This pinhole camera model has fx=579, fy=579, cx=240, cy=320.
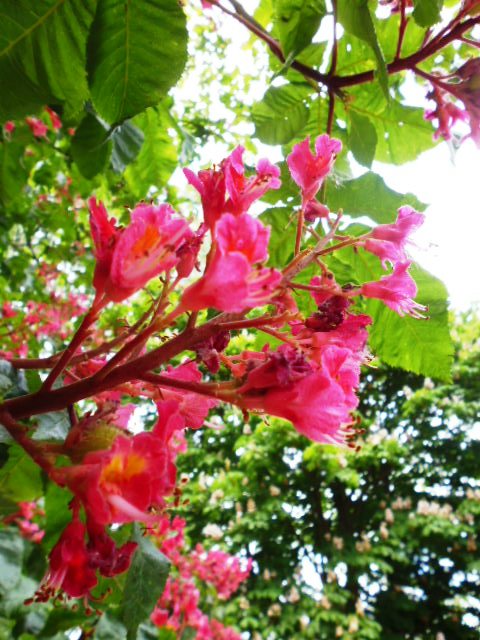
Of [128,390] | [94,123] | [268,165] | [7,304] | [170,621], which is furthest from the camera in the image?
[7,304]

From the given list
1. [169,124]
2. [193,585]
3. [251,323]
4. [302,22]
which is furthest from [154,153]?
[193,585]

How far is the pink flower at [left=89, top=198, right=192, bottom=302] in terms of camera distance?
0.61 metres

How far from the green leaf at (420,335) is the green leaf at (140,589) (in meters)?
0.62

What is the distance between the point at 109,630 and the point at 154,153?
1.28 m

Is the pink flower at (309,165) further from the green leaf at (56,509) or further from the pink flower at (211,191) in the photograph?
the green leaf at (56,509)

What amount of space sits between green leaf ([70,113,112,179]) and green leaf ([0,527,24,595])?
763 mm

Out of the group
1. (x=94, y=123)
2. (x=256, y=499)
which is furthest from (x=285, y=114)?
(x=256, y=499)

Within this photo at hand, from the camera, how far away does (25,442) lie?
0.61 metres

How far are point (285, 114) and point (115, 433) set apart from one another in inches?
42.8

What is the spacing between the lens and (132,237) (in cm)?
61

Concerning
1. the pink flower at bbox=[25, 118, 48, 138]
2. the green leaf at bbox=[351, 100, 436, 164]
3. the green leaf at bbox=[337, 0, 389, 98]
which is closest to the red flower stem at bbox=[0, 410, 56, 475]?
the green leaf at bbox=[337, 0, 389, 98]

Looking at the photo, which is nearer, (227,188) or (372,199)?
(227,188)

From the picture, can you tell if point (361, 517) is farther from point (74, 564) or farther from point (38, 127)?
point (74, 564)

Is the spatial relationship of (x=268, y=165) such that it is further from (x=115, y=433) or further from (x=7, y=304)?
(x=7, y=304)
